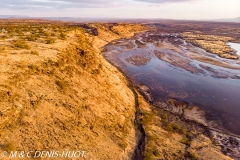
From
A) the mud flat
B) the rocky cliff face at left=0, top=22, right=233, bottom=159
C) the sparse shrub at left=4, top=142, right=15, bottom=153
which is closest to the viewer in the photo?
the sparse shrub at left=4, top=142, right=15, bottom=153

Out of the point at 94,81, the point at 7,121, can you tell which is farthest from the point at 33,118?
the point at 94,81

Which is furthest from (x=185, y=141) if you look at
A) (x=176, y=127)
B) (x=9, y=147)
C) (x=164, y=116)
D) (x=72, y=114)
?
(x=9, y=147)

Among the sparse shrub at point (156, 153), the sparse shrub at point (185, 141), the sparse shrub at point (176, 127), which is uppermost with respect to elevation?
the sparse shrub at point (176, 127)

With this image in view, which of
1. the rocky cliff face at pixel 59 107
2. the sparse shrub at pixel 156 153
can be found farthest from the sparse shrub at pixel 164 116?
the sparse shrub at pixel 156 153

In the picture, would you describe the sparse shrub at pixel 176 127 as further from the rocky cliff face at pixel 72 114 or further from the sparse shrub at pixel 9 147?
the sparse shrub at pixel 9 147

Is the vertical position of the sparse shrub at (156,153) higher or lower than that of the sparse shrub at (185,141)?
higher

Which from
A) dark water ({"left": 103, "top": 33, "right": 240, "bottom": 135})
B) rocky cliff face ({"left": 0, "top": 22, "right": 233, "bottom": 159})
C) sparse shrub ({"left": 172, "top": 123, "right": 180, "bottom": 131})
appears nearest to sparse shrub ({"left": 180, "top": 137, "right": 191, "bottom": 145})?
rocky cliff face ({"left": 0, "top": 22, "right": 233, "bottom": 159})

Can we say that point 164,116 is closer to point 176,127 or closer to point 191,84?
point 176,127

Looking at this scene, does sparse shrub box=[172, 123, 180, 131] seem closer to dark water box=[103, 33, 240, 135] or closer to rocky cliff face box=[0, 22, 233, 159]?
rocky cliff face box=[0, 22, 233, 159]

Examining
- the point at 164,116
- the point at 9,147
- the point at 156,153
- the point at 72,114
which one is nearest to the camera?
the point at 9,147
